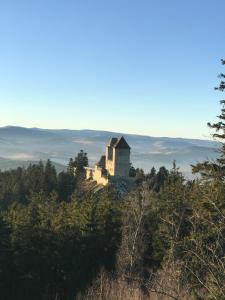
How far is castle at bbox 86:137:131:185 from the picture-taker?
104188 mm

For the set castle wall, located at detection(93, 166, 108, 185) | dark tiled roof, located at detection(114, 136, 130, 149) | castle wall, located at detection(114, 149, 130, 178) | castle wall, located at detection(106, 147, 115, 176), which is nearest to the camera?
castle wall, located at detection(93, 166, 108, 185)

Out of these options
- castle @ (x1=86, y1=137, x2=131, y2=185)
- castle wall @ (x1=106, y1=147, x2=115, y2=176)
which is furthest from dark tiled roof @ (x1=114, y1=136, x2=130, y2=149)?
castle wall @ (x1=106, y1=147, x2=115, y2=176)

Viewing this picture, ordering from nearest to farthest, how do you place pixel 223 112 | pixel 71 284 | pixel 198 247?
pixel 198 247
pixel 223 112
pixel 71 284

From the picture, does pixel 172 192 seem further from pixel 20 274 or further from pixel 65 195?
pixel 65 195

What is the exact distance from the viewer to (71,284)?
33.9m

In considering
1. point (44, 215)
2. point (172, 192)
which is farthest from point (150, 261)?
point (44, 215)

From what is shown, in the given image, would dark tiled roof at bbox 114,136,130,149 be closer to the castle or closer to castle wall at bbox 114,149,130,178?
the castle

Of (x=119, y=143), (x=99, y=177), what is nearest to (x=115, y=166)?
(x=99, y=177)

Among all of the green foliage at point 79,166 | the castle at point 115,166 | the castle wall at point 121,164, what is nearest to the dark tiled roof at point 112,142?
the castle at point 115,166

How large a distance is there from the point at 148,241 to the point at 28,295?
31.9 feet

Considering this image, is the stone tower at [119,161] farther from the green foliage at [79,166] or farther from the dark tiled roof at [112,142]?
the green foliage at [79,166]

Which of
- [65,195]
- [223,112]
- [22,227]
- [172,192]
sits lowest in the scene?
[65,195]

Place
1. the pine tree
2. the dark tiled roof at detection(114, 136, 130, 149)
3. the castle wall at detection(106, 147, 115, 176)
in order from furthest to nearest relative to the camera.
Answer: the dark tiled roof at detection(114, 136, 130, 149)
the castle wall at detection(106, 147, 115, 176)
the pine tree

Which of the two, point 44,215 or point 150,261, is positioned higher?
point 44,215
